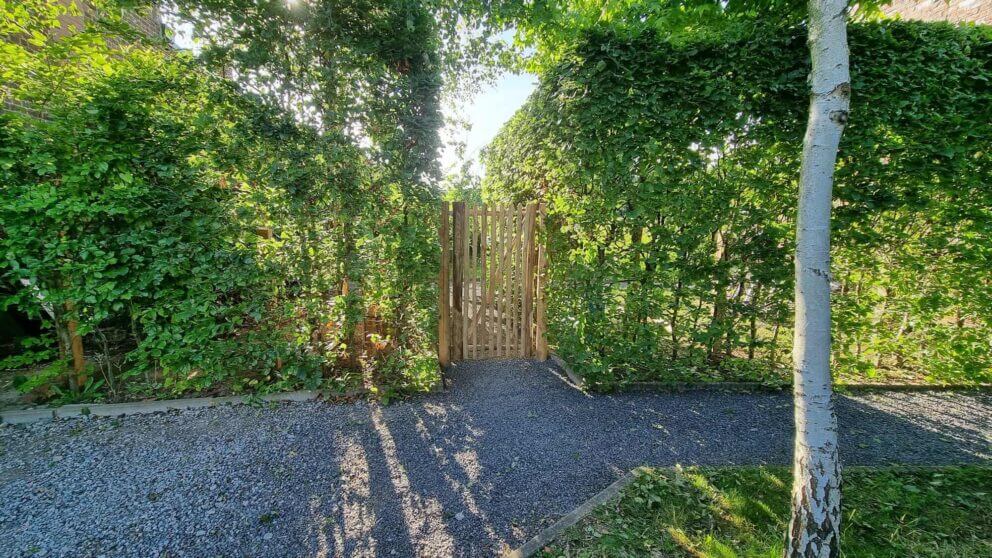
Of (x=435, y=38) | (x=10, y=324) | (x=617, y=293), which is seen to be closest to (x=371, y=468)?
(x=617, y=293)

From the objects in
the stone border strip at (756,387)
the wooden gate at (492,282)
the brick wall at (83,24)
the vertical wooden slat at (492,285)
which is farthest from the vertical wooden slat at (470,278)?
the brick wall at (83,24)

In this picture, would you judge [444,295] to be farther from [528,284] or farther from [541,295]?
[541,295]

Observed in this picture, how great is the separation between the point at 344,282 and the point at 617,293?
299 cm

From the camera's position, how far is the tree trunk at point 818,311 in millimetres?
1663

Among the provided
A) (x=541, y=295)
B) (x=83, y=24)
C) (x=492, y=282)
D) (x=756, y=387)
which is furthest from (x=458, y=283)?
(x=83, y=24)

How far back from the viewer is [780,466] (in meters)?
2.66

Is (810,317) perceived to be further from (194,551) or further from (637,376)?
(194,551)

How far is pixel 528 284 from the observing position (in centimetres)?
458

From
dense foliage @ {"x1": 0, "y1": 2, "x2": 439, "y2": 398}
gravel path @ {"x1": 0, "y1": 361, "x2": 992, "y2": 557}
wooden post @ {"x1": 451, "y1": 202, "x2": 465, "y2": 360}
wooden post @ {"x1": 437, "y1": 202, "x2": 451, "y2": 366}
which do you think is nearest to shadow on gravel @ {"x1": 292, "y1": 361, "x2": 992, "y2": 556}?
gravel path @ {"x1": 0, "y1": 361, "x2": 992, "y2": 557}

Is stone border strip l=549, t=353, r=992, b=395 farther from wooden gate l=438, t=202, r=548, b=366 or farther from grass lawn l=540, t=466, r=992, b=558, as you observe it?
grass lawn l=540, t=466, r=992, b=558

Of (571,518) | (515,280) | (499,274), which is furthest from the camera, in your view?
(515,280)

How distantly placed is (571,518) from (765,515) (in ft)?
4.03

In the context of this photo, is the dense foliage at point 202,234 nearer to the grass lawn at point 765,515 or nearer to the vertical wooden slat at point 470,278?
the vertical wooden slat at point 470,278

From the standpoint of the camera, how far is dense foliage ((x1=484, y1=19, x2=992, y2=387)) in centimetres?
334
